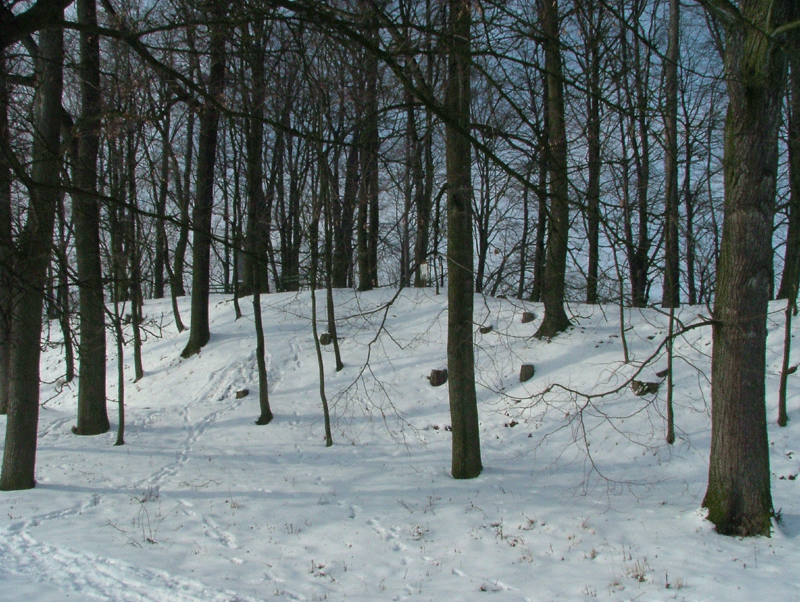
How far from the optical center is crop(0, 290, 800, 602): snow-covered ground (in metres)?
5.59

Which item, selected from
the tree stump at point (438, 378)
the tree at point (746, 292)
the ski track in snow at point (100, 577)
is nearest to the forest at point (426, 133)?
the tree at point (746, 292)

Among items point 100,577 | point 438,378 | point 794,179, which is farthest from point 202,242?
point 794,179

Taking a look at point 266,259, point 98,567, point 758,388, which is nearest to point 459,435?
point 758,388

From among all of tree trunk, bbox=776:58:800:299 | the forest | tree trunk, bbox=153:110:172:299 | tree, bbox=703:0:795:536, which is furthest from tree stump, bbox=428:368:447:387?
tree, bbox=703:0:795:536

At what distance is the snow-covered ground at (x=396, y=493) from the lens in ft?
18.4

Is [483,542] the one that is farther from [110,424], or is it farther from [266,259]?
[110,424]

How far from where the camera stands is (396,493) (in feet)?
29.3

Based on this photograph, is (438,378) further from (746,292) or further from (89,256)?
(746,292)

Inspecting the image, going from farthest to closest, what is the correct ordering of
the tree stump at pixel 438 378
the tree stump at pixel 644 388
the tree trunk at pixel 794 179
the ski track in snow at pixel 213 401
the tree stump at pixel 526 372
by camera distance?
the tree stump at pixel 438 378 → the tree stump at pixel 526 372 → the ski track in snow at pixel 213 401 → the tree stump at pixel 644 388 → the tree trunk at pixel 794 179

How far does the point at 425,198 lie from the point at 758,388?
4.81 m

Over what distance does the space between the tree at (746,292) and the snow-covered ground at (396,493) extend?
0.55m

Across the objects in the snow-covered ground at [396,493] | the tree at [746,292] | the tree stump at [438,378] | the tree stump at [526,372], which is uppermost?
the tree at [746,292]

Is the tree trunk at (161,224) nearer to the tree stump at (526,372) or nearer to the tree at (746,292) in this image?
the tree at (746,292)

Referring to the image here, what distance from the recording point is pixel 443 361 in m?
15.2
